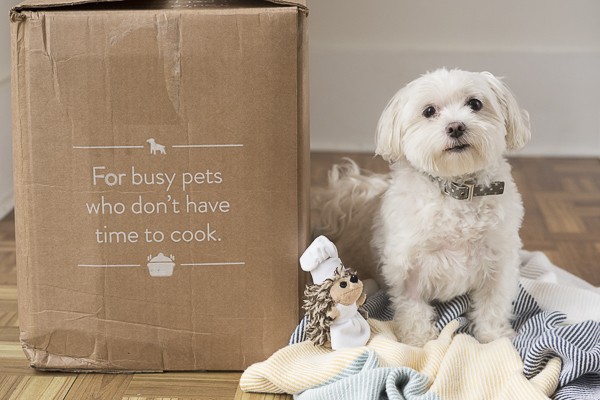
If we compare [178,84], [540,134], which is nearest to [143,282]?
[178,84]

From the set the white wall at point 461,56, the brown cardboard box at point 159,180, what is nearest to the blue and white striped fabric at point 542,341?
the brown cardboard box at point 159,180

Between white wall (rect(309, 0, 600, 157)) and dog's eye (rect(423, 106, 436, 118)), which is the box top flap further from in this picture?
white wall (rect(309, 0, 600, 157))

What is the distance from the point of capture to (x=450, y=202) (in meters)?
1.58

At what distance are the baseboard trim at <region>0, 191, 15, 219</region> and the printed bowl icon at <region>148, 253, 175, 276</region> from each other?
115cm

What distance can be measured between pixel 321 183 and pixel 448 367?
1.31 metres

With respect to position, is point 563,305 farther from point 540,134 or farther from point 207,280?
point 540,134

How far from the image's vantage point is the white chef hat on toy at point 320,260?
1.51 m

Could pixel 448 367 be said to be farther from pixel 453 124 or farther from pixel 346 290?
pixel 453 124

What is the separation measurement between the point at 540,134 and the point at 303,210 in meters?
1.86

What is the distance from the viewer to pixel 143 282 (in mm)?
1525

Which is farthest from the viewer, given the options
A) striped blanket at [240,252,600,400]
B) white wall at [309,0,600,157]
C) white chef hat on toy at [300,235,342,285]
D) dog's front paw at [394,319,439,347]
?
white wall at [309,0,600,157]

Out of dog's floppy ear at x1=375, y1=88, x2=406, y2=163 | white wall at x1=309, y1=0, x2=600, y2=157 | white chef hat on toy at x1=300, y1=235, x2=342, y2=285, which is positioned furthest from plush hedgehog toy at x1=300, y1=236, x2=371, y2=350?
white wall at x1=309, y1=0, x2=600, y2=157

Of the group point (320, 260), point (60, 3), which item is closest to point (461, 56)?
point (320, 260)

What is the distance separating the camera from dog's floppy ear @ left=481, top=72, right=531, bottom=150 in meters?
1.57
